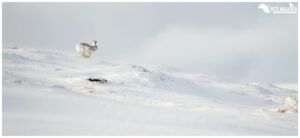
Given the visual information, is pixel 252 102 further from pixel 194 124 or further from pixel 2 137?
pixel 2 137

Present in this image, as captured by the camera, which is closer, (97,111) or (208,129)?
(208,129)

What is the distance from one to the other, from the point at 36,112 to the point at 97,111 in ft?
4.49

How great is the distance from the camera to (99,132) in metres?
4.59

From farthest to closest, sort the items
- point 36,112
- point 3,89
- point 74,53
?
point 74,53 → point 3,89 → point 36,112

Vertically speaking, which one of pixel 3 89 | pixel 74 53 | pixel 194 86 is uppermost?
pixel 74 53

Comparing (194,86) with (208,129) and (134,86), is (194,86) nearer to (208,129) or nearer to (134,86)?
(134,86)

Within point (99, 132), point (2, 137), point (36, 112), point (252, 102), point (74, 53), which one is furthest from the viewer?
point (74, 53)

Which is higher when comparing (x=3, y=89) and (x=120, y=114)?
(x=3, y=89)

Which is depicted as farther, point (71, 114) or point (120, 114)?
point (120, 114)

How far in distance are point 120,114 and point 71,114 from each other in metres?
1.17

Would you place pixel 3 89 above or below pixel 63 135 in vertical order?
above

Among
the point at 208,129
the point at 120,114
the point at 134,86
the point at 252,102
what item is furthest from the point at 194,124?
the point at 252,102

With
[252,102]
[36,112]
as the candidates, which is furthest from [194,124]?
[252,102]

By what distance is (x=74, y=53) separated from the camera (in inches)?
987
